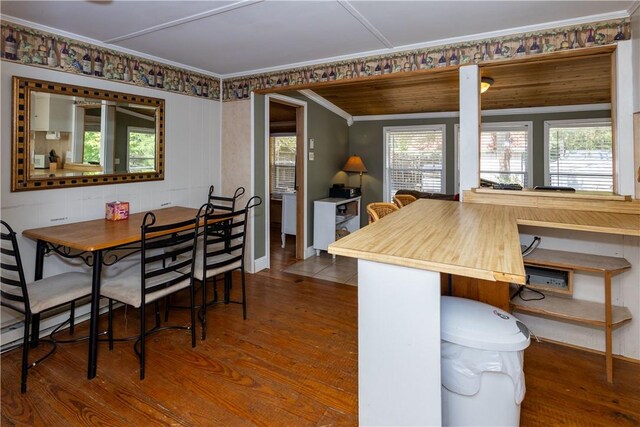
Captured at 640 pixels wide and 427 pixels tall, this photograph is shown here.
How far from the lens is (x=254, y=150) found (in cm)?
392

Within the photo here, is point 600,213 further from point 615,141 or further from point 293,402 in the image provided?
point 293,402

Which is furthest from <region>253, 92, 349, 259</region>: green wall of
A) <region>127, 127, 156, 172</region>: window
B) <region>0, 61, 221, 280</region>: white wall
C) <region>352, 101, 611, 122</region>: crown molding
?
<region>127, 127, 156, 172</region>: window

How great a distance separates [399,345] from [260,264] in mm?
2993

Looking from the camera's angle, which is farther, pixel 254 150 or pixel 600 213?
pixel 254 150

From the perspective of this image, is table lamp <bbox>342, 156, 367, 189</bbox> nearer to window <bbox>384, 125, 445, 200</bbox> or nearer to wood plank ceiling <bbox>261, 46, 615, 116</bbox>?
window <bbox>384, 125, 445, 200</bbox>

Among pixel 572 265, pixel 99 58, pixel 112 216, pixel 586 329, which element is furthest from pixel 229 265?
pixel 586 329

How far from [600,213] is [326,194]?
360 cm

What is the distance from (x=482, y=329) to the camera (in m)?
1.41

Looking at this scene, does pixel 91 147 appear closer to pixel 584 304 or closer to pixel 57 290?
pixel 57 290

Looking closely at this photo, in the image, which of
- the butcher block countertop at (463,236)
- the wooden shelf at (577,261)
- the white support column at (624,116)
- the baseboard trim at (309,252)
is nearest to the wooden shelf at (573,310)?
the wooden shelf at (577,261)

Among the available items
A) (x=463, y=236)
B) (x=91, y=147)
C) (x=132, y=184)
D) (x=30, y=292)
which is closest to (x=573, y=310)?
(x=463, y=236)

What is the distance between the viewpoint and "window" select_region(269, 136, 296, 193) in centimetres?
666

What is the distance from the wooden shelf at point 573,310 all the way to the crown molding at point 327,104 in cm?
356

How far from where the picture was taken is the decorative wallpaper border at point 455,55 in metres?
2.35
